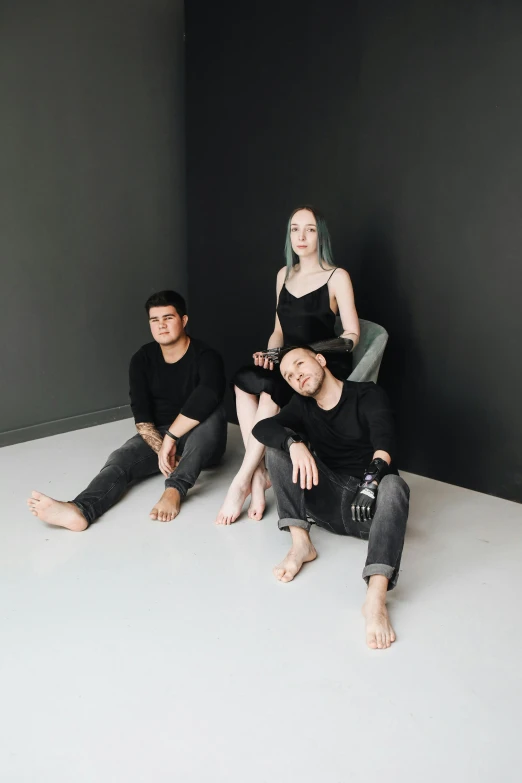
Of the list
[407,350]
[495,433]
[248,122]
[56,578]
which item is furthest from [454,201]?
[56,578]

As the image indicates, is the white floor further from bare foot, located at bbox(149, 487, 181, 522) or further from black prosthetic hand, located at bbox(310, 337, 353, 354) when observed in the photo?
black prosthetic hand, located at bbox(310, 337, 353, 354)

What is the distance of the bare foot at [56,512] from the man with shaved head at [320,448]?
2.82ft

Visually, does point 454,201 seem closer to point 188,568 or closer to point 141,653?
point 188,568

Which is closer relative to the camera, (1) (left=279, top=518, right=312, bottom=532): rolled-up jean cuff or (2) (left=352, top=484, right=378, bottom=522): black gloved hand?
(2) (left=352, top=484, right=378, bottom=522): black gloved hand

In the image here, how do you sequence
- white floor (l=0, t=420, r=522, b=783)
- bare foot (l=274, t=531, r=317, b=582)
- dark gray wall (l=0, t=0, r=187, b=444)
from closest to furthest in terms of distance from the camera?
white floor (l=0, t=420, r=522, b=783) < bare foot (l=274, t=531, r=317, b=582) < dark gray wall (l=0, t=0, r=187, b=444)

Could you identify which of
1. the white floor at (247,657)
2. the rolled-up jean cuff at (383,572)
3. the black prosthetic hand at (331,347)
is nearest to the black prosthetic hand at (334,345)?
the black prosthetic hand at (331,347)

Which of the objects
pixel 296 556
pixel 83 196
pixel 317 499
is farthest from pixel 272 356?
pixel 83 196

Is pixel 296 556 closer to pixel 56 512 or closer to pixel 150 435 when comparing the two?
pixel 56 512

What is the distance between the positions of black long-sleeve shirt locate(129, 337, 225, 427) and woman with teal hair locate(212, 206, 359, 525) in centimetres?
17

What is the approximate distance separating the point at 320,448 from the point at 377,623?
2.69 feet

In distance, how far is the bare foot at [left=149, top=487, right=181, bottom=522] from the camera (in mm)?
3268

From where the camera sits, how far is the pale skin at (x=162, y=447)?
3.11 m

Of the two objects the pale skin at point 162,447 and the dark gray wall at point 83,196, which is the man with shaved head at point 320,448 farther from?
the dark gray wall at point 83,196

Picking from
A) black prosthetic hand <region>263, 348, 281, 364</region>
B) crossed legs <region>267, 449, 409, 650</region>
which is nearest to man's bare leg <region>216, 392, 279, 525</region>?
black prosthetic hand <region>263, 348, 281, 364</region>
